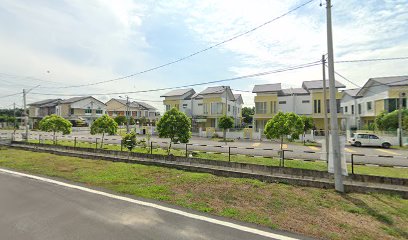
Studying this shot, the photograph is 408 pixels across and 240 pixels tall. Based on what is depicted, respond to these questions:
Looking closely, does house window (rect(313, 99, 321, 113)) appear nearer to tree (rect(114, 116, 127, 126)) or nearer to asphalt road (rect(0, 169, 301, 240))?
asphalt road (rect(0, 169, 301, 240))

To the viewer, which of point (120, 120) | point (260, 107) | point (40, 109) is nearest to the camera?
point (260, 107)

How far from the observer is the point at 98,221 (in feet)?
20.9

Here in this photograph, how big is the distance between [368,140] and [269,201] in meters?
24.7

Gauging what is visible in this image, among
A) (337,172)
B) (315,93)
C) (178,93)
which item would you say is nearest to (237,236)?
(337,172)

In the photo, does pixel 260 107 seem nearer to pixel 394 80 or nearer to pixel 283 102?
pixel 283 102

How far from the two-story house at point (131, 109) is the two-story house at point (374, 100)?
5309 cm

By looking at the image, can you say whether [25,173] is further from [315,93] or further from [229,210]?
[315,93]

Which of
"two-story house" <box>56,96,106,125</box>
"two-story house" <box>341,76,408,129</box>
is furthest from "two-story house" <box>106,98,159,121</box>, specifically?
"two-story house" <box>341,76,408,129</box>

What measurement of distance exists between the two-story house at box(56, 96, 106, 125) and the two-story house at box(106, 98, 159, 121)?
7.90m

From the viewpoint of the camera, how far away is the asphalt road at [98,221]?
561 centimetres

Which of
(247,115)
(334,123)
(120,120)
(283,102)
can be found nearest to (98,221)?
(334,123)

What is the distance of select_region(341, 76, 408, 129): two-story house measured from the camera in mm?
33406

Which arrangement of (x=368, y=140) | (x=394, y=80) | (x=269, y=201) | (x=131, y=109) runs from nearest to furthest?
(x=269, y=201), (x=368, y=140), (x=394, y=80), (x=131, y=109)

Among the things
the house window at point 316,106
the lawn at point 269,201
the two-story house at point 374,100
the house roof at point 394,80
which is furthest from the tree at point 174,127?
the house roof at point 394,80
